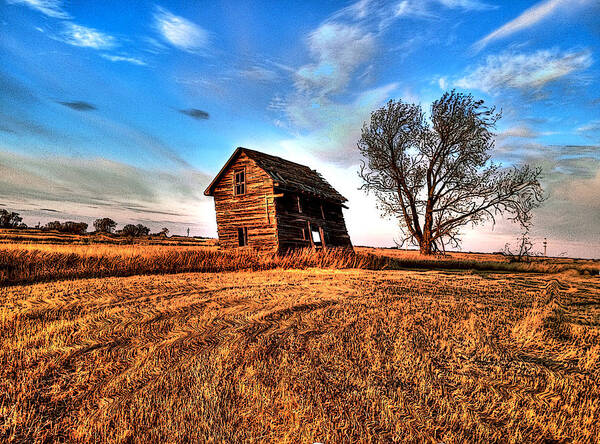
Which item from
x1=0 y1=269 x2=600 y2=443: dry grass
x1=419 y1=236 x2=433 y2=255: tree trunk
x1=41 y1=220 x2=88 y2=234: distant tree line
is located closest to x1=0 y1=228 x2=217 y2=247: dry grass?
x1=41 y1=220 x2=88 y2=234: distant tree line

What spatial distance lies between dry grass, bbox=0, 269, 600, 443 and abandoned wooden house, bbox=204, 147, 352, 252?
12.7 m

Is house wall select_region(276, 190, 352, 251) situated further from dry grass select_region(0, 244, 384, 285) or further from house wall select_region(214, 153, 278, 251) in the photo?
dry grass select_region(0, 244, 384, 285)

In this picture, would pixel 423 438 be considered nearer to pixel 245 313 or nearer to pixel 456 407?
pixel 456 407

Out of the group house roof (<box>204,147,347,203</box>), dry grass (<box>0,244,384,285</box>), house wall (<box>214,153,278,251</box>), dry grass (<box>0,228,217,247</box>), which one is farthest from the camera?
dry grass (<box>0,228,217,247</box>)

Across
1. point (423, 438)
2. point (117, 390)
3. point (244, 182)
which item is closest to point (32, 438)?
point (117, 390)

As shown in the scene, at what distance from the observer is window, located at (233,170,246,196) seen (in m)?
19.6

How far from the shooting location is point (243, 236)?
19266 millimetres

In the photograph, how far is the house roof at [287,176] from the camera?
60.3ft

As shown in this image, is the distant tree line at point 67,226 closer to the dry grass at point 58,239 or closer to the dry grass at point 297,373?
the dry grass at point 58,239

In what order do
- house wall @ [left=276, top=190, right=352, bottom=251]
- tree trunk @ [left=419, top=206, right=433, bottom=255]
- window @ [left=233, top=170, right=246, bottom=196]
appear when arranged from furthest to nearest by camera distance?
tree trunk @ [left=419, top=206, right=433, bottom=255], window @ [left=233, top=170, right=246, bottom=196], house wall @ [left=276, top=190, right=352, bottom=251]

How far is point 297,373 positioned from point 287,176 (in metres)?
17.7

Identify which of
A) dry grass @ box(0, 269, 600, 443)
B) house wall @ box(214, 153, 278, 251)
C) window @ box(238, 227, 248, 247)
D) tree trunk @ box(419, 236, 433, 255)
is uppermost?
house wall @ box(214, 153, 278, 251)

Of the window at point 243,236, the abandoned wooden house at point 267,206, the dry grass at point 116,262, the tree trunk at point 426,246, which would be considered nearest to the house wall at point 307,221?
the abandoned wooden house at point 267,206

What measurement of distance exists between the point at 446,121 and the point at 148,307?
23442 mm
